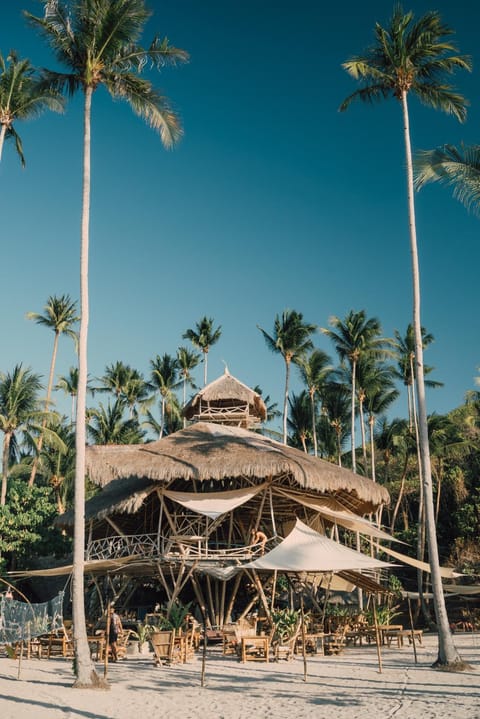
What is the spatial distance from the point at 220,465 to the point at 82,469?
9119 millimetres

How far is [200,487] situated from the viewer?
23688 mm

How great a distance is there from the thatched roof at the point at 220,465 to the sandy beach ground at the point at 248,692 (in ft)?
20.2

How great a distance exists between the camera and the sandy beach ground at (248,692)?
31.0 ft

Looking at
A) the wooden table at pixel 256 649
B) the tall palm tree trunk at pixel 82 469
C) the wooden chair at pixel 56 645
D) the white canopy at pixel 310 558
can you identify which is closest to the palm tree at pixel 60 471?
the wooden chair at pixel 56 645

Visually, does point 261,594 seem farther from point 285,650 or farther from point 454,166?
point 454,166

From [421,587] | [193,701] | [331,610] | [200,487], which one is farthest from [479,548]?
[193,701]

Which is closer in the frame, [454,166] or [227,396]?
[454,166]

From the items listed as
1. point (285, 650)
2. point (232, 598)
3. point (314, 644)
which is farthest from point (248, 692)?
point (232, 598)

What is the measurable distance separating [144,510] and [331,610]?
797 cm

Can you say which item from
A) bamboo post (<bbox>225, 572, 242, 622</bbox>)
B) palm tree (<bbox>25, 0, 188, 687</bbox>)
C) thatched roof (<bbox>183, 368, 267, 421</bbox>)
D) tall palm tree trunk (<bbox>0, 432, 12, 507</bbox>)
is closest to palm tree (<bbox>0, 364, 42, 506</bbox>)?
tall palm tree trunk (<bbox>0, 432, 12, 507</bbox>)

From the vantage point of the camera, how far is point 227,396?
29.4 meters

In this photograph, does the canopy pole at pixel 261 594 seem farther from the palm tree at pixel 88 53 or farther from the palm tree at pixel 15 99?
the palm tree at pixel 15 99

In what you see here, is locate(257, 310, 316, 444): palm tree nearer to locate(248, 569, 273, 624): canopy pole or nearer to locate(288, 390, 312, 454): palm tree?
locate(288, 390, 312, 454): palm tree

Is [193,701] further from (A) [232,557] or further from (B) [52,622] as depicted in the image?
(A) [232,557]
